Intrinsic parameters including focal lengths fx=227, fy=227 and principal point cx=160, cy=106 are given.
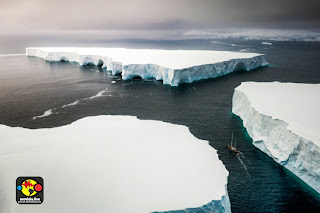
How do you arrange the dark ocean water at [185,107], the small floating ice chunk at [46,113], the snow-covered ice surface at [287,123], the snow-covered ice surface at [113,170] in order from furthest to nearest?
the small floating ice chunk at [46,113], the snow-covered ice surface at [287,123], the dark ocean water at [185,107], the snow-covered ice surface at [113,170]

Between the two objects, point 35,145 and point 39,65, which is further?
point 39,65

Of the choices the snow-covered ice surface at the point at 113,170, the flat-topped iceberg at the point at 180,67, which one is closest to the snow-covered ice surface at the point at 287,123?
the snow-covered ice surface at the point at 113,170

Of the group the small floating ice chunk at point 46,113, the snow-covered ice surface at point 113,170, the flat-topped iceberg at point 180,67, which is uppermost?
the flat-topped iceberg at point 180,67

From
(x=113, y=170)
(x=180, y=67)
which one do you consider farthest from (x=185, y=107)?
(x=113, y=170)

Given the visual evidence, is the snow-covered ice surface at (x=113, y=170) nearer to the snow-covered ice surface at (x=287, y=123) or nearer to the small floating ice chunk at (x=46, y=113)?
the snow-covered ice surface at (x=287, y=123)

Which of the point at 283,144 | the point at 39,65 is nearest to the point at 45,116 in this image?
the point at 283,144

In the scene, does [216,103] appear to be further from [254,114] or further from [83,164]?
[83,164]
